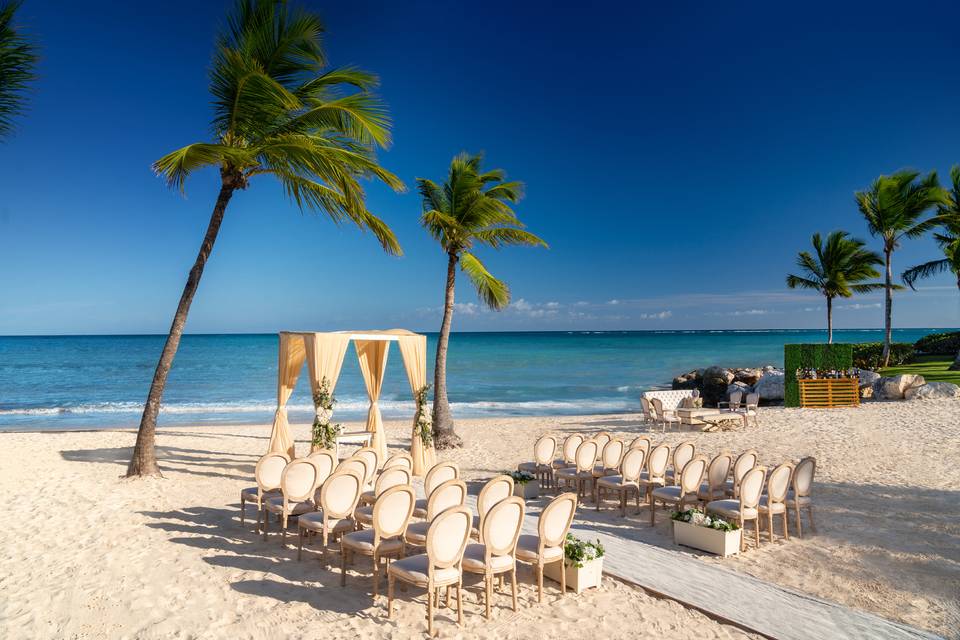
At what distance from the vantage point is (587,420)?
18.2 metres

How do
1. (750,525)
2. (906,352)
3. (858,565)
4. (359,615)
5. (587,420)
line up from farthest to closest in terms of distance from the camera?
(906,352) → (587,420) → (750,525) → (858,565) → (359,615)

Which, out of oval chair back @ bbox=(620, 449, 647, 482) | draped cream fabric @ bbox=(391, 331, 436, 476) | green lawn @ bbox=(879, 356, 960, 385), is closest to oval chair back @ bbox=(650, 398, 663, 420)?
draped cream fabric @ bbox=(391, 331, 436, 476)

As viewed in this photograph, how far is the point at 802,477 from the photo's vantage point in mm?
6680

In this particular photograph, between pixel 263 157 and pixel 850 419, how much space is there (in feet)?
50.9

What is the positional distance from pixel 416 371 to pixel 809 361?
14224mm

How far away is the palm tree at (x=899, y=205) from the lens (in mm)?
22812

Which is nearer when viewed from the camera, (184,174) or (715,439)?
(184,174)

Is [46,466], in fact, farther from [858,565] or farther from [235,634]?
[858,565]

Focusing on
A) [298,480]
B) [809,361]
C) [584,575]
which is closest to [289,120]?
[298,480]

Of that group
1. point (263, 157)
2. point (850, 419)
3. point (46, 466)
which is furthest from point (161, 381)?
point (850, 419)

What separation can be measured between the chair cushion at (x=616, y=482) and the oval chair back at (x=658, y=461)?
0.95ft

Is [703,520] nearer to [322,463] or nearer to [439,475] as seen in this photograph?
[439,475]

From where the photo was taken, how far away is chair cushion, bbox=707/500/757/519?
6219 mm

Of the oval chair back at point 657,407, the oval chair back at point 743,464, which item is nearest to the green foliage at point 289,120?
the oval chair back at point 743,464
